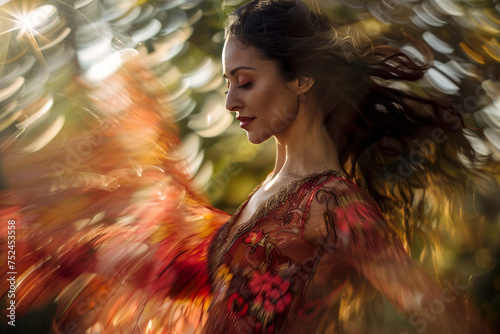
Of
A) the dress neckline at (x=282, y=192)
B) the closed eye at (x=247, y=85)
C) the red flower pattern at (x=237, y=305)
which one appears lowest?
the red flower pattern at (x=237, y=305)

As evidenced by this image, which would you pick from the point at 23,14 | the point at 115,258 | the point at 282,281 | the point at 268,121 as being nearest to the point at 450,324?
the point at 282,281

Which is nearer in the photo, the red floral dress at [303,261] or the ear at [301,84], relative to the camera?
the red floral dress at [303,261]

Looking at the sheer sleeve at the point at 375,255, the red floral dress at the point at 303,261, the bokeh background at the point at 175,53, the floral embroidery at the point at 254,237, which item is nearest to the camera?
the sheer sleeve at the point at 375,255

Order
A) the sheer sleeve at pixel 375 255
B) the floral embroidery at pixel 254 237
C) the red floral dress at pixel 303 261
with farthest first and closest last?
the floral embroidery at pixel 254 237, the red floral dress at pixel 303 261, the sheer sleeve at pixel 375 255

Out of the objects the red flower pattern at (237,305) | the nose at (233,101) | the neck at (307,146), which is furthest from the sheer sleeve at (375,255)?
the nose at (233,101)

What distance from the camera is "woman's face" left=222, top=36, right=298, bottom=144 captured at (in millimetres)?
1487

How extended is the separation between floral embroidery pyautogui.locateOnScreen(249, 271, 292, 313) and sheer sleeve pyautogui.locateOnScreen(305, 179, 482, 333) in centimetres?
12

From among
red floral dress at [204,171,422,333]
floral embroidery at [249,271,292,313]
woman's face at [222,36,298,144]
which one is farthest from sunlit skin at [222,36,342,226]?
floral embroidery at [249,271,292,313]

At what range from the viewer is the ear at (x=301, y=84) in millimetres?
1513

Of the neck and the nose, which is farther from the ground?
the nose

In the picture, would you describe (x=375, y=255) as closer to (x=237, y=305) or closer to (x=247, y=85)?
(x=237, y=305)

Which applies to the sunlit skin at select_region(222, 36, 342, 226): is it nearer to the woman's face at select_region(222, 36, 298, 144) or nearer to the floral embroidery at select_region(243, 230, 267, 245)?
the woman's face at select_region(222, 36, 298, 144)

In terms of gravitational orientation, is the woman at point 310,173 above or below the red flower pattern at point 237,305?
above

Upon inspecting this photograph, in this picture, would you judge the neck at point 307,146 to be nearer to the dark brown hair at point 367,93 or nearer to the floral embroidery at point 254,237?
the dark brown hair at point 367,93
